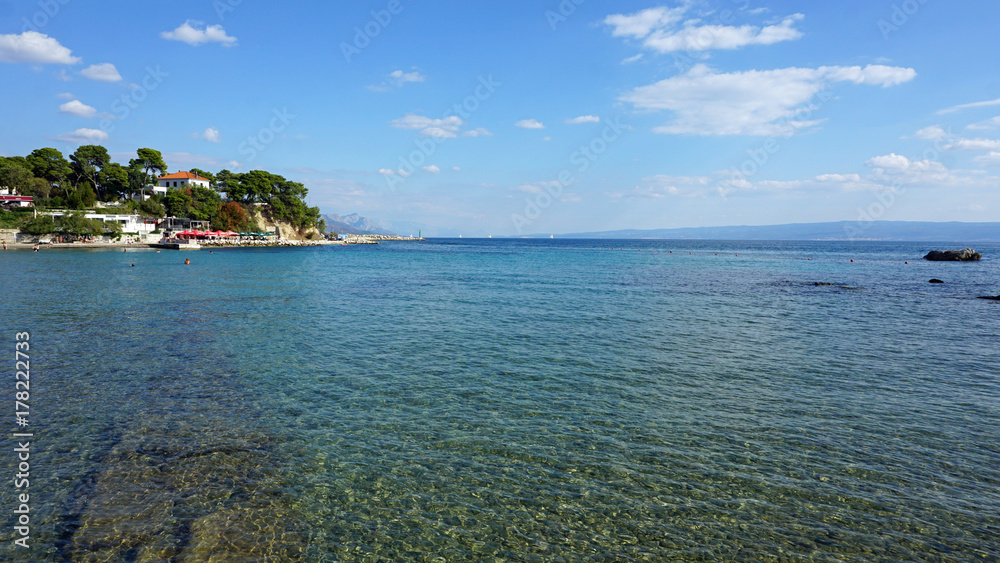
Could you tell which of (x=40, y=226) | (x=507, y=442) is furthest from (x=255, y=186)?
(x=507, y=442)

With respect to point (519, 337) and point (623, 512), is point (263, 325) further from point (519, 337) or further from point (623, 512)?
point (623, 512)

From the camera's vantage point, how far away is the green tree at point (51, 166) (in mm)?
110250

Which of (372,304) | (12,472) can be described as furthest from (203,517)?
(372,304)

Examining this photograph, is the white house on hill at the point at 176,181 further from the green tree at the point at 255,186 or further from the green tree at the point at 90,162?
the green tree at the point at 90,162

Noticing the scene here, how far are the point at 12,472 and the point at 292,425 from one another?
4.96m

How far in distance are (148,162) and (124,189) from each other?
38.5ft

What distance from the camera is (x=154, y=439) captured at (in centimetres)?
1070

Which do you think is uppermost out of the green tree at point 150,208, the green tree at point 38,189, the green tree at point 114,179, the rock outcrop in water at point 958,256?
the green tree at point 114,179

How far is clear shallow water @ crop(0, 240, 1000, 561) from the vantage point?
24.8ft

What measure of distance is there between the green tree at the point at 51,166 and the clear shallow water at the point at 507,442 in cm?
11956

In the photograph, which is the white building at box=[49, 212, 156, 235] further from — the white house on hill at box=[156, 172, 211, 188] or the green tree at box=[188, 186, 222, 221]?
the white house on hill at box=[156, 172, 211, 188]

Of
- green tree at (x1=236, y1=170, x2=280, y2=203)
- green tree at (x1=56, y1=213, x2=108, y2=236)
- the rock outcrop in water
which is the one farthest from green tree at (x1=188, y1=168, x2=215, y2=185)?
the rock outcrop in water

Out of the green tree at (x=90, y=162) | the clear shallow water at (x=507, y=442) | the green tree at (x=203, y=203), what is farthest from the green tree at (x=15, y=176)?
the clear shallow water at (x=507, y=442)

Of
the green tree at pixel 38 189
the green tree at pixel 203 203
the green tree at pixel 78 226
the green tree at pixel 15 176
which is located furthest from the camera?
the green tree at pixel 203 203
